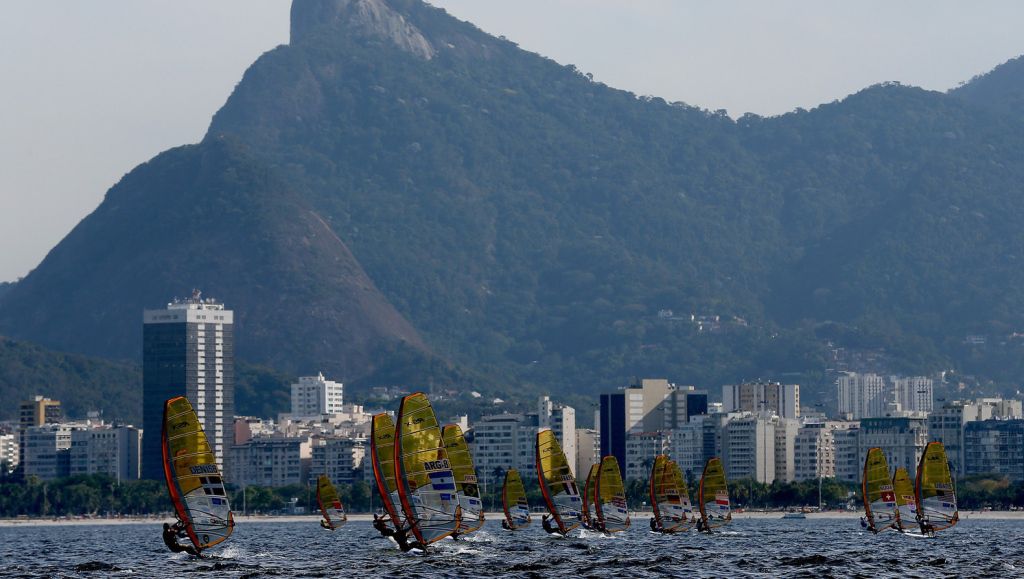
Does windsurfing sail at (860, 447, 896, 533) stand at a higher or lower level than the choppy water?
higher

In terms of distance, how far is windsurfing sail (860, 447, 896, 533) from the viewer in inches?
7279

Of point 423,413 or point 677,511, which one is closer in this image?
point 423,413

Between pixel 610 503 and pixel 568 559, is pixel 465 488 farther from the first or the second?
pixel 610 503

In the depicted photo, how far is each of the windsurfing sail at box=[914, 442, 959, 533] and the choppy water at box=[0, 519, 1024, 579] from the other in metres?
1.59

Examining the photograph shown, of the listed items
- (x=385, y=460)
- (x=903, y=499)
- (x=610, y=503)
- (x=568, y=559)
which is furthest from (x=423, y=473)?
(x=903, y=499)

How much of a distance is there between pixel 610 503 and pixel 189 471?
59.7 m

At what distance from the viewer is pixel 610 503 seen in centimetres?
18412

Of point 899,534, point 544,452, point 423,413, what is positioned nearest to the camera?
point 423,413

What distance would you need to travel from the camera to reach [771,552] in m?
154

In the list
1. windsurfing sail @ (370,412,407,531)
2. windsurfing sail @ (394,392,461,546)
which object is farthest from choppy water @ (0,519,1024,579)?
windsurfing sail @ (370,412,407,531)

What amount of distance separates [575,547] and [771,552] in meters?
13.0

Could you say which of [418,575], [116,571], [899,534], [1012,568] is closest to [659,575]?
[418,575]

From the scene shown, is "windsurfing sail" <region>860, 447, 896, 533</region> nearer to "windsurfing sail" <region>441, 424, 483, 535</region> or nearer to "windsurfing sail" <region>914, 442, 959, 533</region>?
"windsurfing sail" <region>914, 442, 959, 533</region>

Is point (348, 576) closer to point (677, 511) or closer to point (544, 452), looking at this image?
point (544, 452)
